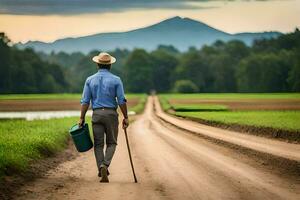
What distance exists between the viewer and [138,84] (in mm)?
197875

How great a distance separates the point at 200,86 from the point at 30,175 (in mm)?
174246

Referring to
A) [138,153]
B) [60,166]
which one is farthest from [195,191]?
[138,153]

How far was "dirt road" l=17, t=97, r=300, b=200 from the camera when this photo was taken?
10.6m

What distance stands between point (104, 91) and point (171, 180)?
2.26m

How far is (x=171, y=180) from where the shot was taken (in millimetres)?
12359

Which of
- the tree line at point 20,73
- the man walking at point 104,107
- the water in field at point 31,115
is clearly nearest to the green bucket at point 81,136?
the man walking at point 104,107

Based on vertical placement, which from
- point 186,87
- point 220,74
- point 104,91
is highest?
point 104,91

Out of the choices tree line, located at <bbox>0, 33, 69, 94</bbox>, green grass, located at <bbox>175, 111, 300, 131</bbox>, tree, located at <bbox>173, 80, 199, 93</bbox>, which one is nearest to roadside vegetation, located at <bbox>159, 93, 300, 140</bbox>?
green grass, located at <bbox>175, 111, 300, 131</bbox>

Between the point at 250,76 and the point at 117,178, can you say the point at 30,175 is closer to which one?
the point at 117,178

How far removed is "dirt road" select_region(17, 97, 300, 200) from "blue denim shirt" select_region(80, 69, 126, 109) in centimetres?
154

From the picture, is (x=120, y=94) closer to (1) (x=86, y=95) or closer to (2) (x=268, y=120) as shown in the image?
(1) (x=86, y=95)

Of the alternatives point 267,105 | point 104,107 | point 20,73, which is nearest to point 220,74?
point 20,73

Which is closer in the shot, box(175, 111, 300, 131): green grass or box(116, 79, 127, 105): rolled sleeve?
box(116, 79, 127, 105): rolled sleeve

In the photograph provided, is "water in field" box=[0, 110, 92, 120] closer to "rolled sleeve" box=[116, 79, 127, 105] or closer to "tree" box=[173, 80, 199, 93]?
"rolled sleeve" box=[116, 79, 127, 105]
